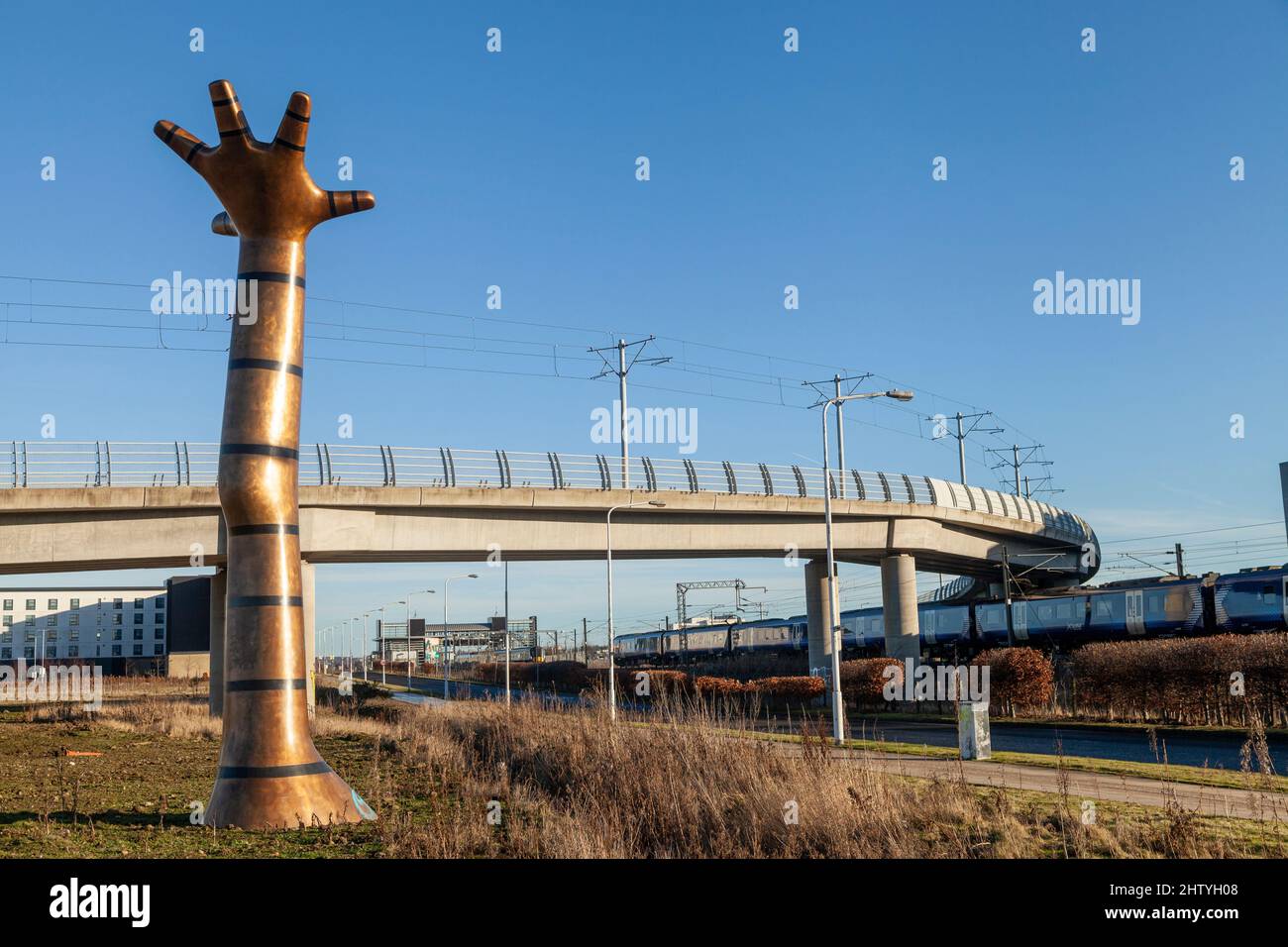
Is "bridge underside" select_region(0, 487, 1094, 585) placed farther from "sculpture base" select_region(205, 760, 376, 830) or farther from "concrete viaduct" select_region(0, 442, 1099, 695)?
"sculpture base" select_region(205, 760, 376, 830)

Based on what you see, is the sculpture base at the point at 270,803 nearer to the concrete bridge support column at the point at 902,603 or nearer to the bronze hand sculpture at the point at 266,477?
the bronze hand sculpture at the point at 266,477

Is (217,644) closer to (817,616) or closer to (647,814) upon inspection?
(817,616)

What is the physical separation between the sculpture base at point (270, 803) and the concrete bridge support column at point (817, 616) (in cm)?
3401

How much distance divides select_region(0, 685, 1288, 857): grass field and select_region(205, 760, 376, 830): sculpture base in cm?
24

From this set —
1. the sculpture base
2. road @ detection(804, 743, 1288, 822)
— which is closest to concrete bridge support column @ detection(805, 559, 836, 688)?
road @ detection(804, 743, 1288, 822)

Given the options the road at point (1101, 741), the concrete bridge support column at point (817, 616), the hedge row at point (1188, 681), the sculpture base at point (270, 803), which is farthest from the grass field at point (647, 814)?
the concrete bridge support column at point (817, 616)

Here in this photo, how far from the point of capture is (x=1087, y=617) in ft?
147

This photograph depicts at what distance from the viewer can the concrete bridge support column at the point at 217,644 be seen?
33.2 m

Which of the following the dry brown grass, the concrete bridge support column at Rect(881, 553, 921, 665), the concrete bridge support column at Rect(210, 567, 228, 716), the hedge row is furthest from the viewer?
the concrete bridge support column at Rect(881, 553, 921, 665)

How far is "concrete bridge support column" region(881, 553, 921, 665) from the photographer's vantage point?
146ft

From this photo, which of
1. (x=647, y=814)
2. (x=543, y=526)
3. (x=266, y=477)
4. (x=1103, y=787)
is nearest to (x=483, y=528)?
(x=543, y=526)

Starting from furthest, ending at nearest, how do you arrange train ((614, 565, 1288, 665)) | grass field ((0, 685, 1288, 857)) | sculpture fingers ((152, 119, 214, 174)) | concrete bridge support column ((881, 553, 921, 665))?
concrete bridge support column ((881, 553, 921, 665))
train ((614, 565, 1288, 665))
sculpture fingers ((152, 119, 214, 174))
grass field ((0, 685, 1288, 857))
